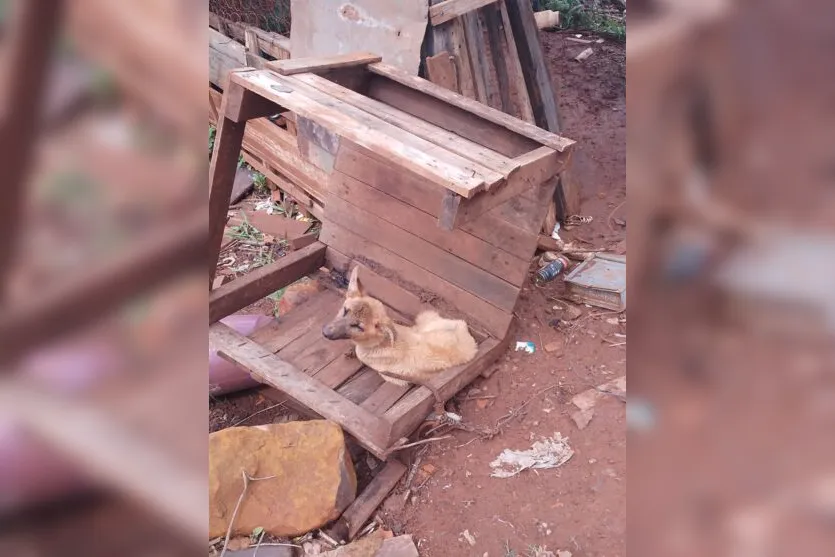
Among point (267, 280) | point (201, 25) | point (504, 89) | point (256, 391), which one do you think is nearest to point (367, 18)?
point (504, 89)

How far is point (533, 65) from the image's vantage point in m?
5.14

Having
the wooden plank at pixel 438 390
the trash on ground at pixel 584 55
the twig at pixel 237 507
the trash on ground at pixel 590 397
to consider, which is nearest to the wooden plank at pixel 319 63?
the wooden plank at pixel 438 390

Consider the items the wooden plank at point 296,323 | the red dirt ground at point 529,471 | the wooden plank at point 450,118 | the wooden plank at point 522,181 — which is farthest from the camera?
the wooden plank at point 296,323

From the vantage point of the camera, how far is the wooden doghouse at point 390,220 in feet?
9.66

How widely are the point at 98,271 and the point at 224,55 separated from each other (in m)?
5.99

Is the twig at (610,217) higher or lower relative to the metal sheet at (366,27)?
lower

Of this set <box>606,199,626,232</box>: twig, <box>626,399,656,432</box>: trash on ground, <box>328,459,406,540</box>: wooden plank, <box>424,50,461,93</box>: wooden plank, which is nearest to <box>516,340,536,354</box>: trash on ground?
<box>328,459,406,540</box>: wooden plank

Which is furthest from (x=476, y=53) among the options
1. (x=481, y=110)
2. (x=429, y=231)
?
(x=429, y=231)

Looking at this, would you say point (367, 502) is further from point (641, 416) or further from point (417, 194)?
point (641, 416)

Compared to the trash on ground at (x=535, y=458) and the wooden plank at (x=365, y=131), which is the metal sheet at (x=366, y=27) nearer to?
the wooden plank at (x=365, y=131)

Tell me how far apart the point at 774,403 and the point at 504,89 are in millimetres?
4975

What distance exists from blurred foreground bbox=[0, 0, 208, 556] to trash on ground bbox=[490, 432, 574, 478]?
9.84 ft

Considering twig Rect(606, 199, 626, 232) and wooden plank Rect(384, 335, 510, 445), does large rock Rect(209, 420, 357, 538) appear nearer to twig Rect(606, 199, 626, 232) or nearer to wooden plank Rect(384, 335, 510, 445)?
wooden plank Rect(384, 335, 510, 445)

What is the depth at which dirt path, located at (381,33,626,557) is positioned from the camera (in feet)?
9.55
